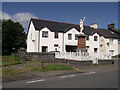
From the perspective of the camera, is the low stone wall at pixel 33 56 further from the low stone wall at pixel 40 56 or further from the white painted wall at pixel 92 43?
the white painted wall at pixel 92 43

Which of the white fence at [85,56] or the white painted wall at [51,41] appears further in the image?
the white painted wall at [51,41]

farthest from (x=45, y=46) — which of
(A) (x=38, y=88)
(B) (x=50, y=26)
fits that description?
(A) (x=38, y=88)

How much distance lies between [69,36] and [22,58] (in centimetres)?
1356

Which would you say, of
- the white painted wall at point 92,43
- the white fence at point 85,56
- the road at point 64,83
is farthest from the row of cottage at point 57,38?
the road at point 64,83

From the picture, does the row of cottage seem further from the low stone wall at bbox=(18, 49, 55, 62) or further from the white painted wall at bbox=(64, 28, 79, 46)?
the low stone wall at bbox=(18, 49, 55, 62)

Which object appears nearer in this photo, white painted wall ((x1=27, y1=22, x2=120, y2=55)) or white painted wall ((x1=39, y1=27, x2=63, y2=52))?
white painted wall ((x1=27, y1=22, x2=120, y2=55))

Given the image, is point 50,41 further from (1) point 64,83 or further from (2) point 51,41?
(1) point 64,83

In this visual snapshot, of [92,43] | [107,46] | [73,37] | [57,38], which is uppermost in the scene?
[73,37]

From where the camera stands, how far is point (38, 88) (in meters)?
6.11

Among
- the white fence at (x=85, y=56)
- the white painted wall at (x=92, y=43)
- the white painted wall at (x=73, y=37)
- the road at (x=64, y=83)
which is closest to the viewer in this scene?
the road at (x=64, y=83)

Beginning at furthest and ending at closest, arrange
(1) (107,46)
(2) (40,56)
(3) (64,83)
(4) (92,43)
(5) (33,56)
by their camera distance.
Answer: (1) (107,46) < (4) (92,43) < (2) (40,56) < (5) (33,56) < (3) (64,83)

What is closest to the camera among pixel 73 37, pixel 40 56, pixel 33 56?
pixel 33 56

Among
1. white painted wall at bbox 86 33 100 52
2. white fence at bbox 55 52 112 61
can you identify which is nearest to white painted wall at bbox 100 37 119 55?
Answer: white painted wall at bbox 86 33 100 52

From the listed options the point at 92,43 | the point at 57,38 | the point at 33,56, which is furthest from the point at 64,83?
the point at 92,43
